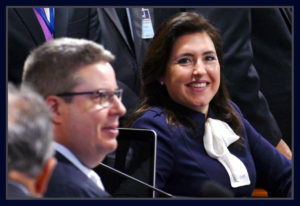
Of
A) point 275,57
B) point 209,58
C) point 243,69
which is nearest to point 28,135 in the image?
point 209,58

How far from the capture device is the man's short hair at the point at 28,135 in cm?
→ 99

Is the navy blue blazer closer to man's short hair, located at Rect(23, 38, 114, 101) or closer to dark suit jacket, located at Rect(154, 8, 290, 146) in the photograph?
dark suit jacket, located at Rect(154, 8, 290, 146)

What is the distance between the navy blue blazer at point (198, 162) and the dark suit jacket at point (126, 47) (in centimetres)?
10

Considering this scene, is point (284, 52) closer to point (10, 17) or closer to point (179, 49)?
point (179, 49)

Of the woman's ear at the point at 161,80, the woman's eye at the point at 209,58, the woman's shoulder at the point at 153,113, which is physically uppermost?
the woman's eye at the point at 209,58

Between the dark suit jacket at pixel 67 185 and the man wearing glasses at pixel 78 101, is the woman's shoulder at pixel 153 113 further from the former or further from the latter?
the dark suit jacket at pixel 67 185

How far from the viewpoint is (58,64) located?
1.48 meters

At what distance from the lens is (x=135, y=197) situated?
169cm

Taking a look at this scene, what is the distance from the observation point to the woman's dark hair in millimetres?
1849

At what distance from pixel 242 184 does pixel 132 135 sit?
0.39 meters

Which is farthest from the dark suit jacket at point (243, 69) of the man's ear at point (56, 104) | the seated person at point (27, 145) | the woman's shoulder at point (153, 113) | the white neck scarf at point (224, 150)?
the seated person at point (27, 145)

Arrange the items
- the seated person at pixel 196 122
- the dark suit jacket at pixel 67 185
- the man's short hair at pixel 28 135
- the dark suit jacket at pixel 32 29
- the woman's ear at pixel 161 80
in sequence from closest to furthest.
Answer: the man's short hair at pixel 28 135 → the dark suit jacket at pixel 67 185 → the dark suit jacket at pixel 32 29 → the seated person at pixel 196 122 → the woman's ear at pixel 161 80

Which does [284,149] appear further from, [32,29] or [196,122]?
[32,29]

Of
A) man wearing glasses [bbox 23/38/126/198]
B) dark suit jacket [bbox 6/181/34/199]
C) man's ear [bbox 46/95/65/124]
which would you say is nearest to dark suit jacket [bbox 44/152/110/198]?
man wearing glasses [bbox 23/38/126/198]
